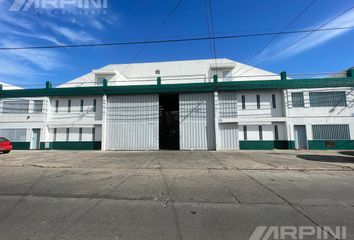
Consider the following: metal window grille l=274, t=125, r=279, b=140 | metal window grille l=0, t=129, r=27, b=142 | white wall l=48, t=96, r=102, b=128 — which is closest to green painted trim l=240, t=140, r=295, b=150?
metal window grille l=274, t=125, r=279, b=140

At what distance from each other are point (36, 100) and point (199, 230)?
26670 mm

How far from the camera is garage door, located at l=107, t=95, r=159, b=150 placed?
21156 millimetres

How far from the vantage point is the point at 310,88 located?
20328 millimetres

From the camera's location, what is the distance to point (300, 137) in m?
20.1

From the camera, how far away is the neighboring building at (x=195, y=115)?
20.0 m

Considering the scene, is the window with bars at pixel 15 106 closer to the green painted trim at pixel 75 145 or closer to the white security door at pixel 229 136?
the green painted trim at pixel 75 145

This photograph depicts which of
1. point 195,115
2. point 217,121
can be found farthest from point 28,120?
point 217,121

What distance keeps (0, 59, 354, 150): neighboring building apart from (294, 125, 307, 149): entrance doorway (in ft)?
0.31

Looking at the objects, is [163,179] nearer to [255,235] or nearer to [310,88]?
[255,235]

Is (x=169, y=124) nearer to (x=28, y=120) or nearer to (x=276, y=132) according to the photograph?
(x=276, y=132)

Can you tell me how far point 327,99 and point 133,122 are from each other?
20.8m

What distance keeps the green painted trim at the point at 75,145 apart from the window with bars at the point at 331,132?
76.8 ft

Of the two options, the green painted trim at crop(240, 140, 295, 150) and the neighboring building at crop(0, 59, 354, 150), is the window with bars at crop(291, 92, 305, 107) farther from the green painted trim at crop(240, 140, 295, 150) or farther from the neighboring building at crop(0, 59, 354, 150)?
the green painted trim at crop(240, 140, 295, 150)

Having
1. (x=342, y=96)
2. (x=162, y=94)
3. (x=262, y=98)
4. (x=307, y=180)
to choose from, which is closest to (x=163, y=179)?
(x=307, y=180)
